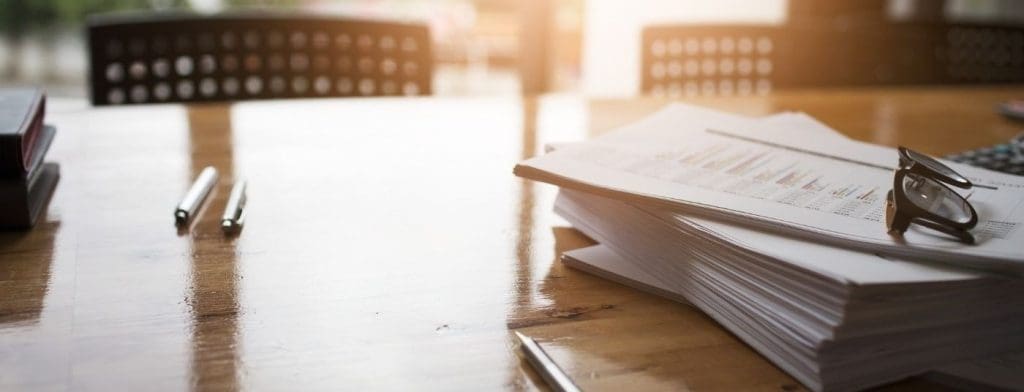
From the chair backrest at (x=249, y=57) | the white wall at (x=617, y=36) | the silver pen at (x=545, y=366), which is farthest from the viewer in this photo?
the white wall at (x=617, y=36)

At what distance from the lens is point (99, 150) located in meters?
0.93

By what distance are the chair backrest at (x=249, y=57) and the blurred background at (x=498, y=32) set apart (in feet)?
4.73

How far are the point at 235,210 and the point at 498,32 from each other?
4.01 m

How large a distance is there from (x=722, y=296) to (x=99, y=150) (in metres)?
0.72

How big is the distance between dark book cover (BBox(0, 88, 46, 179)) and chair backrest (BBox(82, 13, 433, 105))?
550 millimetres

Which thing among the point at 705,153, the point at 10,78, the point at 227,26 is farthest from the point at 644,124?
the point at 10,78

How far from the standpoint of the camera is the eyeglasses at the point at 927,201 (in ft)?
1.48

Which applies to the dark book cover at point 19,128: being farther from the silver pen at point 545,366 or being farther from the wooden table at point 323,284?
the silver pen at point 545,366

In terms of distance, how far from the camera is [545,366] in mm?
422

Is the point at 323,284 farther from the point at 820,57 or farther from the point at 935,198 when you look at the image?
the point at 820,57

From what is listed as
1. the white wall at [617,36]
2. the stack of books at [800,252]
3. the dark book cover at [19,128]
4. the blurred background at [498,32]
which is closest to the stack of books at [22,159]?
the dark book cover at [19,128]

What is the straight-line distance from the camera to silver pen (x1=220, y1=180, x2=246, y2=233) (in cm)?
65

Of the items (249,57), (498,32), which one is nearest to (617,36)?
(498,32)

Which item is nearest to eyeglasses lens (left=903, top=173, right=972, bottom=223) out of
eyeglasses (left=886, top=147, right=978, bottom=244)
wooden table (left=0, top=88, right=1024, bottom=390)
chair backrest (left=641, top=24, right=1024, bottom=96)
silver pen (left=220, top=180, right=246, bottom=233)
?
eyeglasses (left=886, top=147, right=978, bottom=244)
